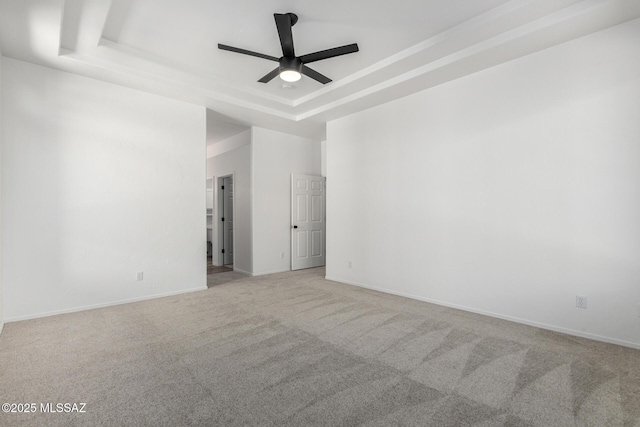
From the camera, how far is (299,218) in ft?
21.8

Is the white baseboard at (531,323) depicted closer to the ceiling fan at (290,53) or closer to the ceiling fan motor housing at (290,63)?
the ceiling fan at (290,53)

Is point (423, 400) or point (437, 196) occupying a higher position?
point (437, 196)

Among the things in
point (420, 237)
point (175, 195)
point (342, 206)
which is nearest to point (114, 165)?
point (175, 195)

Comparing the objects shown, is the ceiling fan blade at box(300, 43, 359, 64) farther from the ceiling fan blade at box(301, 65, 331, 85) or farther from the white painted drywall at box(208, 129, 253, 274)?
the white painted drywall at box(208, 129, 253, 274)

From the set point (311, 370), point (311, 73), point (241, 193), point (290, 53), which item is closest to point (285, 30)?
point (290, 53)

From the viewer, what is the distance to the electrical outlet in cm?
299

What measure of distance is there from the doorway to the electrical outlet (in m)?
6.34

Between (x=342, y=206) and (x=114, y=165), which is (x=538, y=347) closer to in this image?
(x=342, y=206)

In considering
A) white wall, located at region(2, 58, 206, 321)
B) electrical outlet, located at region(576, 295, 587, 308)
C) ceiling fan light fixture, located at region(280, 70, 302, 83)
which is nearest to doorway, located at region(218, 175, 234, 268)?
white wall, located at region(2, 58, 206, 321)

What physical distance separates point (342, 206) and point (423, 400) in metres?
3.71

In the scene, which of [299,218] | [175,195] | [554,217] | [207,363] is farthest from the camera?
[299,218]

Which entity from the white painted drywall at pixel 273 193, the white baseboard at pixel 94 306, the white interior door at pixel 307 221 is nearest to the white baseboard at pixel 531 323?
the white interior door at pixel 307 221

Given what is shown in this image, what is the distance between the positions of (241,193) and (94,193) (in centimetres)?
282

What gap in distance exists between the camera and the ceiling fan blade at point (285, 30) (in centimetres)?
248
